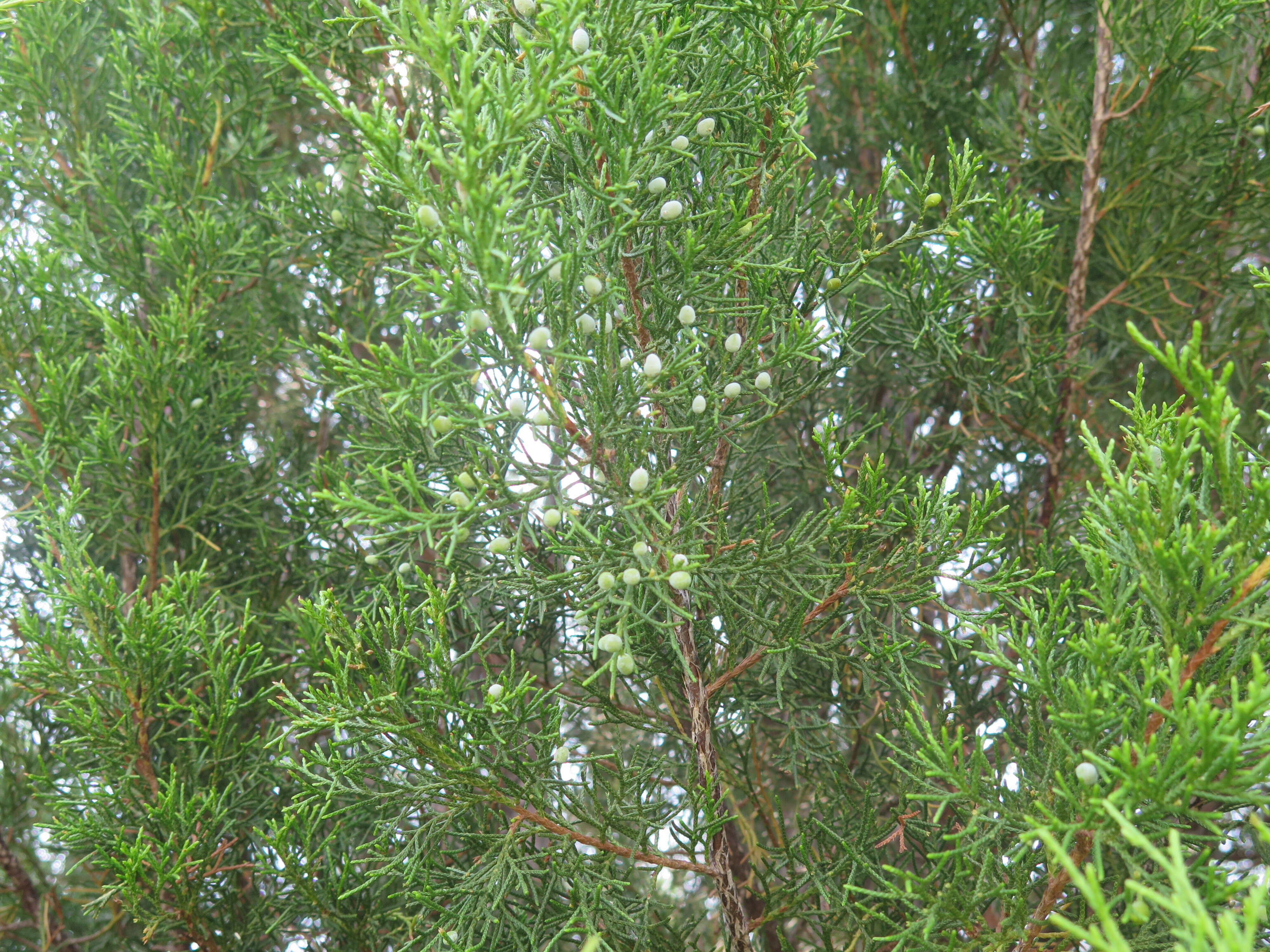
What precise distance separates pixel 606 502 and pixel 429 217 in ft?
1.95

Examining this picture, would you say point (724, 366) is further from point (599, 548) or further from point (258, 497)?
point (258, 497)

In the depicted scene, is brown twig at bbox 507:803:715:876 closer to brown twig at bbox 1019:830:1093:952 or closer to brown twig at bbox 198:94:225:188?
brown twig at bbox 1019:830:1093:952

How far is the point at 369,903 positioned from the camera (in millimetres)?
2188

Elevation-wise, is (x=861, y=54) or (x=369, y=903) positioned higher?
(x=861, y=54)

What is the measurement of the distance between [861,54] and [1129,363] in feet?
4.74

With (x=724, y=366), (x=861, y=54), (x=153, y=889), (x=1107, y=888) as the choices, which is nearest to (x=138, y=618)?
(x=153, y=889)

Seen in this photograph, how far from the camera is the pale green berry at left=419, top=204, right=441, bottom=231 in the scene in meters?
1.43

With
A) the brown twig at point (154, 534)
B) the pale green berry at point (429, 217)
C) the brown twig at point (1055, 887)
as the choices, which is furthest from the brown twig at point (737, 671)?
the brown twig at point (154, 534)

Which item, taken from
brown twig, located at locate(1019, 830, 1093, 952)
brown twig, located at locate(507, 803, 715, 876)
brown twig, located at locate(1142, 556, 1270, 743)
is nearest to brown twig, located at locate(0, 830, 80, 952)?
brown twig, located at locate(507, 803, 715, 876)

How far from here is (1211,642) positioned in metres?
1.33

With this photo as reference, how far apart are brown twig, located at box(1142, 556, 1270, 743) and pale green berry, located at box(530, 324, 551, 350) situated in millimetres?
1044

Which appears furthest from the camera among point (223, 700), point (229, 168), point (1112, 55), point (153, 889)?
point (229, 168)

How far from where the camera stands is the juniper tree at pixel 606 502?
1450 millimetres

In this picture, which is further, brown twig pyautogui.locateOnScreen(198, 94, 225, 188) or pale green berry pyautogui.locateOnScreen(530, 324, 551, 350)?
brown twig pyautogui.locateOnScreen(198, 94, 225, 188)
